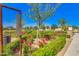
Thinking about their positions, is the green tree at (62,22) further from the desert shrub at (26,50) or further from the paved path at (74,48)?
the desert shrub at (26,50)

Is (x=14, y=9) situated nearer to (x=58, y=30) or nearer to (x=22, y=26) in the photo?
(x=22, y=26)

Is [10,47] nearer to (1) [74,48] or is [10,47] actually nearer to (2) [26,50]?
(2) [26,50]

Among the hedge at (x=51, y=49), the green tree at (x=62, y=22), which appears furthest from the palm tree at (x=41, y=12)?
the hedge at (x=51, y=49)

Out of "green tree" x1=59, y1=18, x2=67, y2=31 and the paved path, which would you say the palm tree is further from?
the paved path

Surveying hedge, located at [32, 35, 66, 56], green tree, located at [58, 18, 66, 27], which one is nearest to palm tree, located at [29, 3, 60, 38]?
green tree, located at [58, 18, 66, 27]

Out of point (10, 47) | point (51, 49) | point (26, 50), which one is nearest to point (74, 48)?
point (51, 49)

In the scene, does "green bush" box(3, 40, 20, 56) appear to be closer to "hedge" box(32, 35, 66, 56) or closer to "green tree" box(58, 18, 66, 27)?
"hedge" box(32, 35, 66, 56)

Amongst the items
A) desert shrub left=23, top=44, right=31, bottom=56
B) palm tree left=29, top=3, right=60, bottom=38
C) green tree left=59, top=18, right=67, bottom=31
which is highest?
palm tree left=29, top=3, right=60, bottom=38

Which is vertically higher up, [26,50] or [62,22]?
[62,22]

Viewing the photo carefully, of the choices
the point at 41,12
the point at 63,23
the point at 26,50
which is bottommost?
the point at 26,50

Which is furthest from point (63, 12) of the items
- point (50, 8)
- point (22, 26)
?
point (22, 26)

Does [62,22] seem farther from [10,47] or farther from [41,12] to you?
[10,47]

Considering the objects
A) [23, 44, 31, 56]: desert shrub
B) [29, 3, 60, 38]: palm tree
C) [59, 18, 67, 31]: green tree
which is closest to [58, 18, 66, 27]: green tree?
[59, 18, 67, 31]: green tree

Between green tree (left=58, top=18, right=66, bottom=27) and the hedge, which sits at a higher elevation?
green tree (left=58, top=18, right=66, bottom=27)
